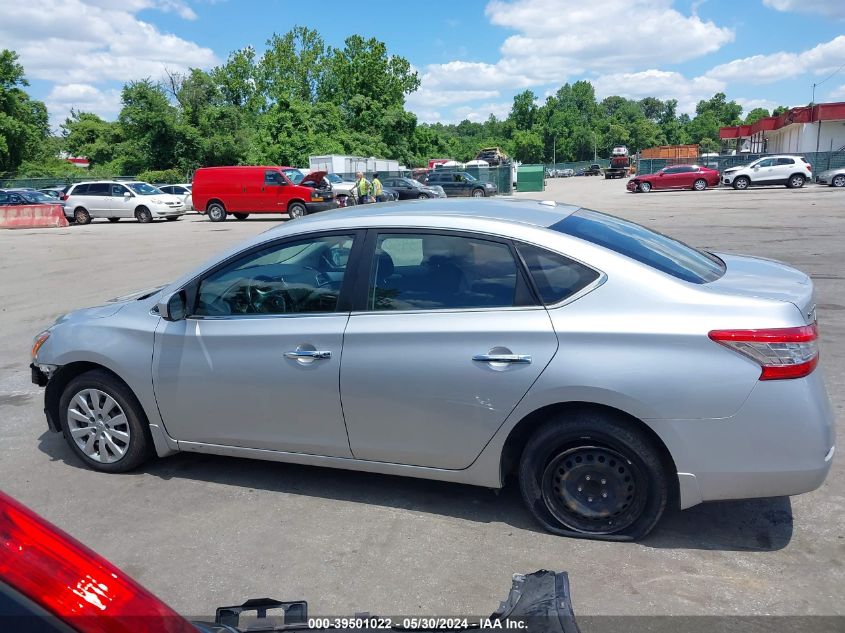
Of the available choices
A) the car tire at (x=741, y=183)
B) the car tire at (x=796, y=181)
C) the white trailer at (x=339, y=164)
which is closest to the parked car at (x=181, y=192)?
the white trailer at (x=339, y=164)

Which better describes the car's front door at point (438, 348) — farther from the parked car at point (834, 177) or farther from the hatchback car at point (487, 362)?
the parked car at point (834, 177)

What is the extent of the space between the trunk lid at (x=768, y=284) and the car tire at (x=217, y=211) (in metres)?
26.2

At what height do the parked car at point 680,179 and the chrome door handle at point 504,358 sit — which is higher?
the chrome door handle at point 504,358

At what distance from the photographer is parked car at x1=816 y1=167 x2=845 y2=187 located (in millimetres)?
38375

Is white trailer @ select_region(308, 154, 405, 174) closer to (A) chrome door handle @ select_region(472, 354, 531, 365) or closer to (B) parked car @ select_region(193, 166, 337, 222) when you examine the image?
(B) parked car @ select_region(193, 166, 337, 222)

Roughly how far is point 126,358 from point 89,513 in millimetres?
919

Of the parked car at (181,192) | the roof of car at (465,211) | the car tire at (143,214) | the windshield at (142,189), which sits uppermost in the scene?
the roof of car at (465,211)

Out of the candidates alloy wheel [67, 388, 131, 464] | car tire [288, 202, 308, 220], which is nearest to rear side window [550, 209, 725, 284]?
alloy wheel [67, 388, 131, 464]

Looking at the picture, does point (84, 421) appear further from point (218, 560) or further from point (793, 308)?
point (793, 308)

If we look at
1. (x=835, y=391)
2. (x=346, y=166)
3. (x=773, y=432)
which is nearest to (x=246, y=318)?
(x=773, y=432)

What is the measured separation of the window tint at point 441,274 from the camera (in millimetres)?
3734

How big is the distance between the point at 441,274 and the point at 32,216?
29421 millimetres

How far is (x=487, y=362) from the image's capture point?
3588mm

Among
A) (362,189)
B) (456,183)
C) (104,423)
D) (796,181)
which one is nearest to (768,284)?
(104,423)
